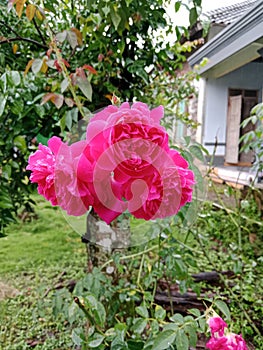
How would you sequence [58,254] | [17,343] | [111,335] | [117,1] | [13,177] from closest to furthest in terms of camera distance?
[111,335]
[117,1]
[13,177]
[17,343]
[58,254]

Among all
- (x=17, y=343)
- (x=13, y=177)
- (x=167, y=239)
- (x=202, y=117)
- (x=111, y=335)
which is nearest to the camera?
(x=111, y=335)

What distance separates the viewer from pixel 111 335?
0.79m

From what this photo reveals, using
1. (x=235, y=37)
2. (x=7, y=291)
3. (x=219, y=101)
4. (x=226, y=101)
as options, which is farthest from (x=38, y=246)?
(x=226, y=101)

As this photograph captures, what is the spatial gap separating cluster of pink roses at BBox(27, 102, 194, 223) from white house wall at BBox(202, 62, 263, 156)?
5.55m

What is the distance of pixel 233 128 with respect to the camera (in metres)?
5.86

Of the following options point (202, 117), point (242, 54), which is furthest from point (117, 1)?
point (202, 117)

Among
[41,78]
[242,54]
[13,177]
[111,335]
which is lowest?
[111,335]

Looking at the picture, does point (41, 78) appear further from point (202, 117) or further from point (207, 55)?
point (202, 117)

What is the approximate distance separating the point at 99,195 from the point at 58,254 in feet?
8.13

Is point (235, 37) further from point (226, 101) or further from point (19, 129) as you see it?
point (19, 129)

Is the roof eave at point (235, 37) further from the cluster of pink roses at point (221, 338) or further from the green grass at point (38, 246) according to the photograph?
the cluster of pink roses at point (221, 338)

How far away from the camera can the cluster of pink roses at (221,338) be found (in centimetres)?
60

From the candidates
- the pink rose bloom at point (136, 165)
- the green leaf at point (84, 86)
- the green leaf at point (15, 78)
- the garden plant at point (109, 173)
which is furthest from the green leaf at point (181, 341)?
the green leaf at point (15, 78)

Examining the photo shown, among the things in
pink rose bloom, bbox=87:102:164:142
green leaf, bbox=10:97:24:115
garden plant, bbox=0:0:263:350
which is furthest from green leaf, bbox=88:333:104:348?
green leaf, bbox=10:97:24:115
